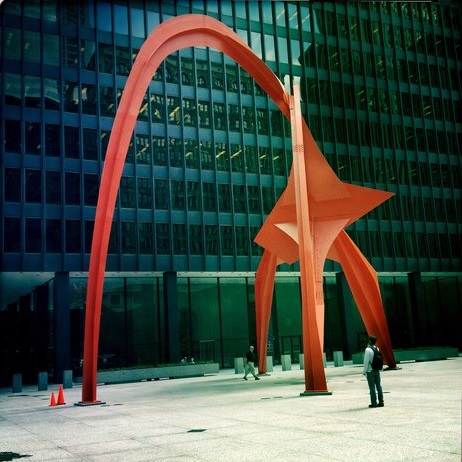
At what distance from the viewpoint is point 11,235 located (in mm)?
36562

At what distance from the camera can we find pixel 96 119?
40656mm

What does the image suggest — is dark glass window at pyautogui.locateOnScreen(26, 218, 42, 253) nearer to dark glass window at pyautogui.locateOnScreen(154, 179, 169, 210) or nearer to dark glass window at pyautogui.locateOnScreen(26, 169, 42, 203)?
dark glass window at pyautogui.locateOnScreen(26, 169, 42, 203)

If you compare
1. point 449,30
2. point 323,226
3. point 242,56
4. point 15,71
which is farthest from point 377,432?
point 449,30

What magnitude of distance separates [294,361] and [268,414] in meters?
36.9

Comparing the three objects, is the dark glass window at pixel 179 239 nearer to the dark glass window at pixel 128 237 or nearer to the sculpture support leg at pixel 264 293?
the dark glass window at pixel 128 237

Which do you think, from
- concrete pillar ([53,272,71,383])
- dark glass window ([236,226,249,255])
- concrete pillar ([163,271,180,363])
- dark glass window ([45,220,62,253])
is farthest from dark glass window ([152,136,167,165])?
concrete pillar ([53,272,71,383])

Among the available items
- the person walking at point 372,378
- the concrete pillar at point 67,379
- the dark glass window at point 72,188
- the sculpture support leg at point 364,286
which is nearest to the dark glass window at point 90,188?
the dark glass window at point 72,188

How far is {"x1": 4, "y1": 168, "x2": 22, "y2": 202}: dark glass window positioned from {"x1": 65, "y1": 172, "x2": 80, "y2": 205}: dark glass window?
3152 mm

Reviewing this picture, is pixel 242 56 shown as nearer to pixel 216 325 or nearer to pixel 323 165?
pixel 323 165

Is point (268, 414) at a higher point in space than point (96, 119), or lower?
lower

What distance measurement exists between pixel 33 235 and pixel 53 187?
373 cm

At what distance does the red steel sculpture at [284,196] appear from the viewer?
15.9m

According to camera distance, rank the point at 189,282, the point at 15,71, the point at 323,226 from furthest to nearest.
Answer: the point at 189,282, the point at 15,71, the point at 323,226

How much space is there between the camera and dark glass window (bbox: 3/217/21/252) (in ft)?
119
